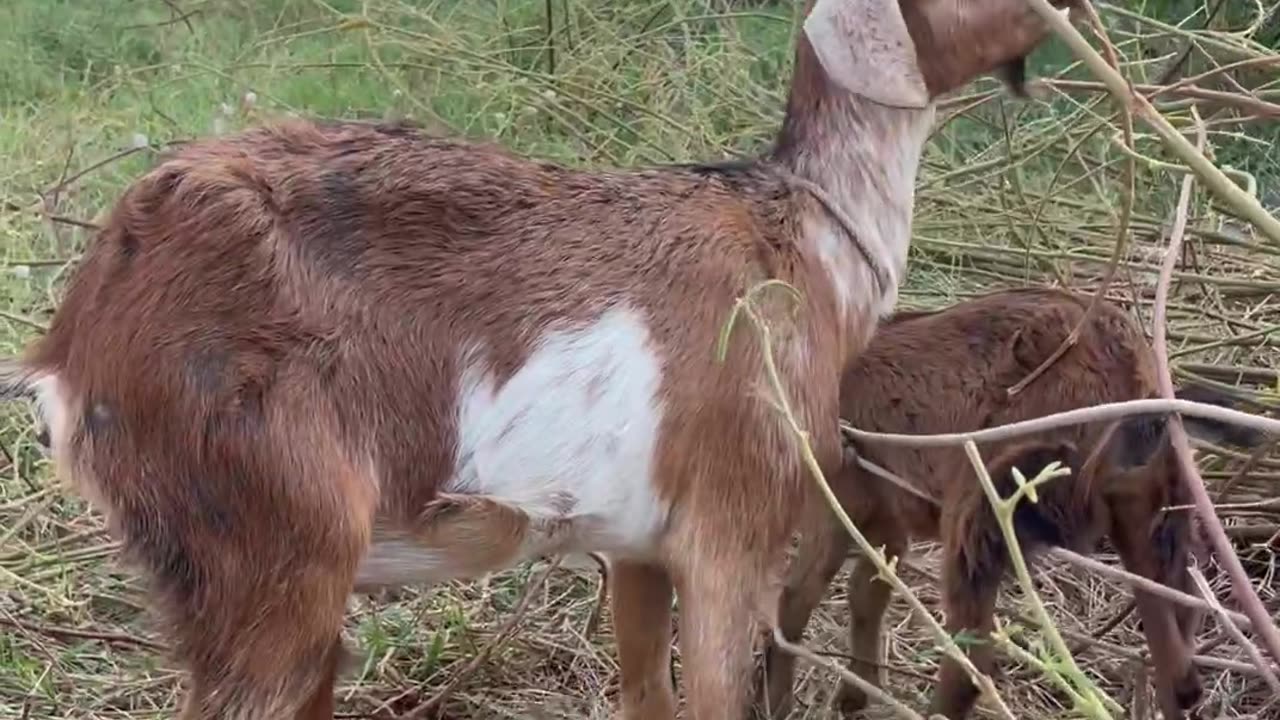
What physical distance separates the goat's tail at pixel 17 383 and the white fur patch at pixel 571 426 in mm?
617

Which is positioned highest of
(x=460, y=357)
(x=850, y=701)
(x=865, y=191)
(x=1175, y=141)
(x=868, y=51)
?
(x=1175, y=141)

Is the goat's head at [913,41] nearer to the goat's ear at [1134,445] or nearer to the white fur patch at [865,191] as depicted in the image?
the white fur patch at [865,191]

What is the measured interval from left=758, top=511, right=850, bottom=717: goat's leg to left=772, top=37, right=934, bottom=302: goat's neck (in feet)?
2.24

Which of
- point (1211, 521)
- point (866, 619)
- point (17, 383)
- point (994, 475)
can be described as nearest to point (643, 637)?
point (866, 619)

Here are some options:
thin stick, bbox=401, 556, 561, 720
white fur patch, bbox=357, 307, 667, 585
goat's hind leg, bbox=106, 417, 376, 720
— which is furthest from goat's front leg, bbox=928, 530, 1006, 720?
goat's hind leg, bbox=106, 417, 376, 720

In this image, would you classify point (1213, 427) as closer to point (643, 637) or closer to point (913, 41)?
point (913, 41)

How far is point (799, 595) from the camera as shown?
365 centimetres

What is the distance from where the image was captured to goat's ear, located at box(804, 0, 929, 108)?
2.94 metres

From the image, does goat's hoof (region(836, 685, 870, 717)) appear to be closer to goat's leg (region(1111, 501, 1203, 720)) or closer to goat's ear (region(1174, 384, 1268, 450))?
goat's leg (region(1111, 501, 1203, 720))

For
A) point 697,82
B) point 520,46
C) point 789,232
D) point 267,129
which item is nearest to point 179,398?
point 267,129

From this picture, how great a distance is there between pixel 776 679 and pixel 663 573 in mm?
471

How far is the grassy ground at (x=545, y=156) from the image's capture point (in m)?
3.76

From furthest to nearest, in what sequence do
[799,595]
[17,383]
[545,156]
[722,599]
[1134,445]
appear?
[545,156] < [799,595] < [1134,445] < [722,599] < [17,383]

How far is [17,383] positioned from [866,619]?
173 cm
